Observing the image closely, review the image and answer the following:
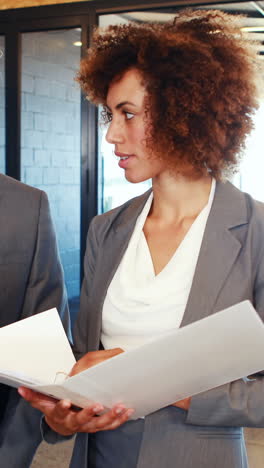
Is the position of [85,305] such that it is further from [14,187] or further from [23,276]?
[14,187]

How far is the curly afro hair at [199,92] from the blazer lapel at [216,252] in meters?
0.11

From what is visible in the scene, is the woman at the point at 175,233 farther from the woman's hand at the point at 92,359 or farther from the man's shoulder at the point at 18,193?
the man's shoulder at the point at 18,193

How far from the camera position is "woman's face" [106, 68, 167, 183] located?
52.2 inches

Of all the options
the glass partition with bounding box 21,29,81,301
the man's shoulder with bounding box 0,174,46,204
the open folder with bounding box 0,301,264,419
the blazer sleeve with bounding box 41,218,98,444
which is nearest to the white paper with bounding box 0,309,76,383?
the open folder with bounding box 0,301,264,419

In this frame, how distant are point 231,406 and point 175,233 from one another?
0.40 metres

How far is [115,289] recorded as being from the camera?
4.25 feet

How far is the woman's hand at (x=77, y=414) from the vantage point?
1.01m

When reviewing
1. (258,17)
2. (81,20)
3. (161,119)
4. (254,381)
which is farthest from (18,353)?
(81,20)

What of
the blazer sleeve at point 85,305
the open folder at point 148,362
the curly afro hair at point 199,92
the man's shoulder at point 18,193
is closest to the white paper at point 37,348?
the open folder at point 148,362

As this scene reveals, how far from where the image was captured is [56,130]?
4242 millimetres

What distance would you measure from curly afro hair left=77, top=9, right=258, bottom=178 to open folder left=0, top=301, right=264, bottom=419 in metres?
0.50

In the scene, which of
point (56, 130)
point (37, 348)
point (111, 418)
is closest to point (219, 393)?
point (111, 418)

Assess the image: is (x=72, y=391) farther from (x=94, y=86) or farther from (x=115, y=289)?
(x=94, y=86)

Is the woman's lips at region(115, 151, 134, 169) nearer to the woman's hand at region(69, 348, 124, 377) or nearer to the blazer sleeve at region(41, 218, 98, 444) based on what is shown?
the blazer sleeve at region(41, 218, 98, 444)
